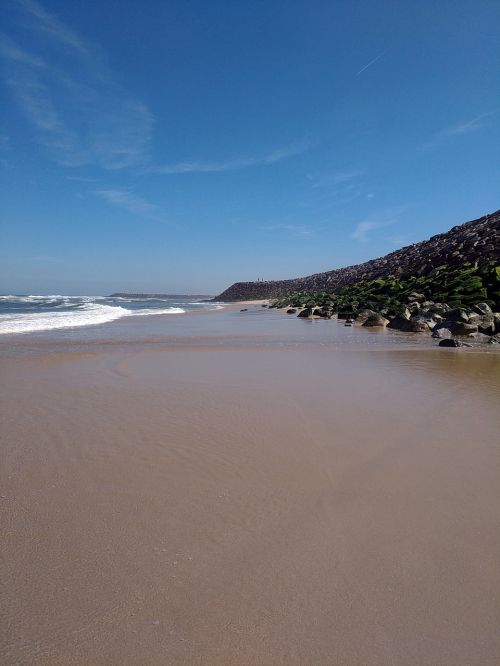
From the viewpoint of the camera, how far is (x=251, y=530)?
2.80 meters

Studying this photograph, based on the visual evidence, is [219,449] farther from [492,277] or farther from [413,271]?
[413,271]

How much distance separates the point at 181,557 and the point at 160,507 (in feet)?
2.03

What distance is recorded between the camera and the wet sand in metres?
1.97

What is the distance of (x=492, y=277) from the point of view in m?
18.9

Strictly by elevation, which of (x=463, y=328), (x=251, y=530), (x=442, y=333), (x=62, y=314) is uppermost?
(x=463, y=328)

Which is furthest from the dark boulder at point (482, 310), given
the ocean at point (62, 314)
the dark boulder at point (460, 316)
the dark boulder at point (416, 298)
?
the ocean at point (62, 314)

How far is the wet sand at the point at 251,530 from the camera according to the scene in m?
1.97

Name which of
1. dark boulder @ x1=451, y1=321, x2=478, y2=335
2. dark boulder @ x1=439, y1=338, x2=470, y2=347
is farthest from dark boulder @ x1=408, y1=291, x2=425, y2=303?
dark boulder @ x1=439, y1=338, x2=470, y2=347

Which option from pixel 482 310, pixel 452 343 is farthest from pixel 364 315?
pixel 452 343

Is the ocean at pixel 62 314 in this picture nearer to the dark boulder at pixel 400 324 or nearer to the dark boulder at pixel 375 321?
the dark boulder at pixel 375 321

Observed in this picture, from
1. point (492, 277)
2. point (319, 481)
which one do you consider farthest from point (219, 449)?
point (492, 277)

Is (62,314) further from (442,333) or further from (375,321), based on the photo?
(442,333)

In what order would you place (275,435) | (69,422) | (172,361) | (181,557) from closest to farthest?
1. (181,557)
2. (275,435)
3. (69,422)
4. (172,361)

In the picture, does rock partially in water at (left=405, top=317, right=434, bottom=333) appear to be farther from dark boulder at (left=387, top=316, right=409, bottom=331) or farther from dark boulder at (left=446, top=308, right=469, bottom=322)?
dark boulder at (left=446, top=308, right=469, bottom=322)
